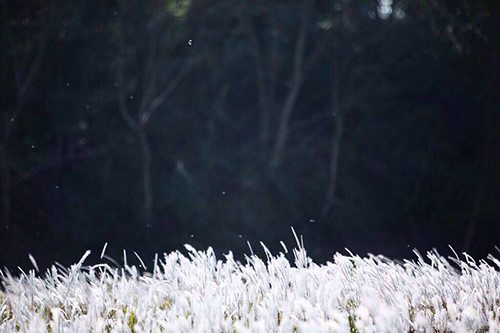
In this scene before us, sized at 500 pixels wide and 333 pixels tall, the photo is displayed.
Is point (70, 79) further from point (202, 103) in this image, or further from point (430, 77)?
point (430, 77)

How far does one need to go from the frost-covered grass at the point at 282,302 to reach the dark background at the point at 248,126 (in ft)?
45.1

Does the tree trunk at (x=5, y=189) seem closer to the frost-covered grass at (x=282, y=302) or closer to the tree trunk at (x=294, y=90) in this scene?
the tree trunk at (x=294, y=90)

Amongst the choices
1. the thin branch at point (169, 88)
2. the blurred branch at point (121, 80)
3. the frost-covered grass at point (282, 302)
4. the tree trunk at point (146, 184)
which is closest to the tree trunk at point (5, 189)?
the blurred branch at point (121, 80)

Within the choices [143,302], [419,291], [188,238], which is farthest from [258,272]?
[188,238]

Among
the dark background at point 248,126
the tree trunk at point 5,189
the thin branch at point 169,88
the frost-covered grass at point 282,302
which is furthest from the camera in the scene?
the thin branch at point 169,88

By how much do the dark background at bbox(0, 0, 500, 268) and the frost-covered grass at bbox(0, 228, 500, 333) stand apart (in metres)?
→ 13.8

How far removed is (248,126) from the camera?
71.3ft

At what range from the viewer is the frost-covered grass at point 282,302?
136 inches

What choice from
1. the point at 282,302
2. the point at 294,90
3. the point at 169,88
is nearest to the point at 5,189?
the point at 169,88

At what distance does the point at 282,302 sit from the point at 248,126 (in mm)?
18025

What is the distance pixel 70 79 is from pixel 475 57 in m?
11.5

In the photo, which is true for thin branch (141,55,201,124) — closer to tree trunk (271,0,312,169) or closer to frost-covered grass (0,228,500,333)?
tree trunk (271,0,312,169)

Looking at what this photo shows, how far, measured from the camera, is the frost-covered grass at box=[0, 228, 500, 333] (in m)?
3.45

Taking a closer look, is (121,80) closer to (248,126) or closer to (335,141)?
(248,126)
